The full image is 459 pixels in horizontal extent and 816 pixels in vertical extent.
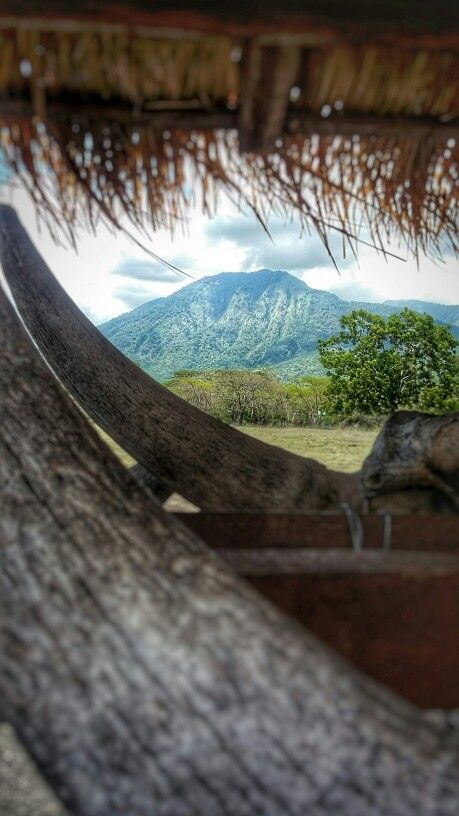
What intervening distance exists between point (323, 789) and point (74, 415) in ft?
2.68

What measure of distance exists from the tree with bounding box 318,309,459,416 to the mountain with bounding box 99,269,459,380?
67.0 feet

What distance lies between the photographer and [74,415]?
146cm

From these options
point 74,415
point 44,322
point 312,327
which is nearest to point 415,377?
→ point 44,322

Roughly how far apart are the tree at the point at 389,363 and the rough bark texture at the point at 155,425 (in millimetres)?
13745


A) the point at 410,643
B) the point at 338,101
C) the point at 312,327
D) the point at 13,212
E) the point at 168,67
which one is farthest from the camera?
the point at 312,327

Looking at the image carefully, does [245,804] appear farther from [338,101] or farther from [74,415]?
[338,101]

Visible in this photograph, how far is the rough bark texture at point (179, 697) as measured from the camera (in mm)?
983

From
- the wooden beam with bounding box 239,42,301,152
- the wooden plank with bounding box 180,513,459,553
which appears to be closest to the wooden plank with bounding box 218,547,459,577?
the wooden plank with bounding box 180,513,459,553

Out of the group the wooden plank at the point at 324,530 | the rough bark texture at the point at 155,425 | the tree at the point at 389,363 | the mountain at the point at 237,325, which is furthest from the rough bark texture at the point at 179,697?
the mountain at the point at 237,325

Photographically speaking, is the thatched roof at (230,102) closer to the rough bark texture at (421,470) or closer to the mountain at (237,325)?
the rough bark texture at (421,470)

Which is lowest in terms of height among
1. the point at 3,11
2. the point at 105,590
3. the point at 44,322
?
the point at 105,590

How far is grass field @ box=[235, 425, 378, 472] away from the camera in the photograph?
12.5 m

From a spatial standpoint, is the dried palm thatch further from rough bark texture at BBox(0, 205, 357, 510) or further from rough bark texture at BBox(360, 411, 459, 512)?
rough bark texture at BBox(0, 205, 357, 510)

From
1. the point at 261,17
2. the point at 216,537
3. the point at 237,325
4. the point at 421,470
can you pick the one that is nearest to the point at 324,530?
the point at 216,537
